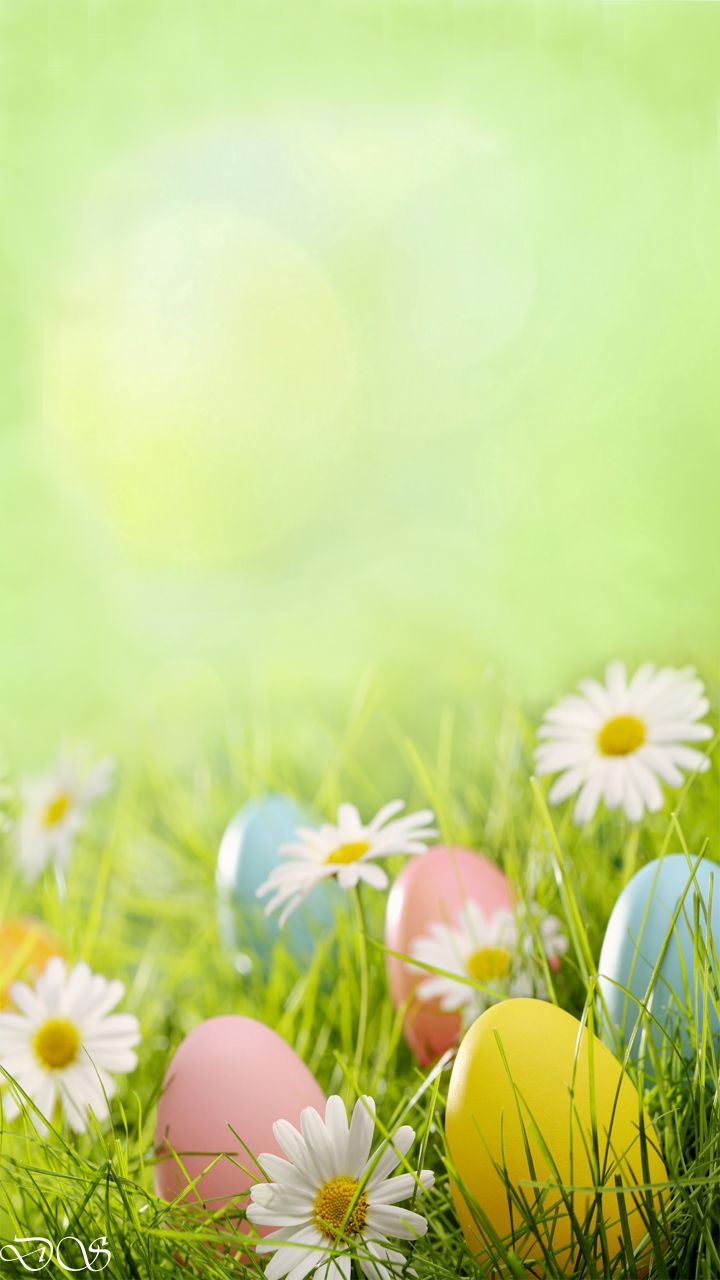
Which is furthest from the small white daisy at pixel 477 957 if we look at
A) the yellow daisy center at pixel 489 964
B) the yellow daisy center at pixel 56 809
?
the yellow daisy center at pixel 56 809

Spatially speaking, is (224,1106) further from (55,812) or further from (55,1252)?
(55,812)

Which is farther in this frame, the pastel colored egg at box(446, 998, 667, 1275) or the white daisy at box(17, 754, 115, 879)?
the white daisy at box(17, 754, 115, 879)

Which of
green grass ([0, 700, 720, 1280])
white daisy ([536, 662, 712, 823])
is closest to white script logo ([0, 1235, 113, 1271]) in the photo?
green grass ([0, 700, 720, 1280])

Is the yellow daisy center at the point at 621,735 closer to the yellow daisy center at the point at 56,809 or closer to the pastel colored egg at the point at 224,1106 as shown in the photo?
the pastel colored egg at the point at 224,1106

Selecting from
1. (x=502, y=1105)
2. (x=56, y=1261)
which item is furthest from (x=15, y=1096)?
(x=502, y=1105)

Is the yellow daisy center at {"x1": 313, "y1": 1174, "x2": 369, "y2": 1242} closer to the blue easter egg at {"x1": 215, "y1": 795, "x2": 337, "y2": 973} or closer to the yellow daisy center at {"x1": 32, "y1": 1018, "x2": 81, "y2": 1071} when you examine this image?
the yellow daisy center at {"x1": 32, "y1": 1018, "x2": 81, "y2": 1071}

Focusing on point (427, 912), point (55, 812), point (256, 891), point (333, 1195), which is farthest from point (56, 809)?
point (333, 1195)

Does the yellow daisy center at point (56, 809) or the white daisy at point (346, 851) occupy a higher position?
the yellow daisy center at point (56, 809)
